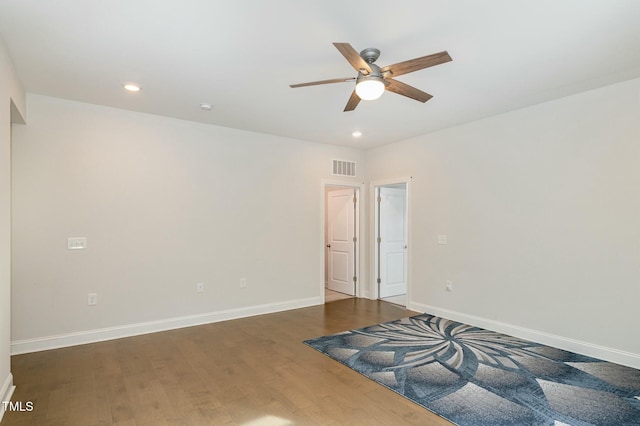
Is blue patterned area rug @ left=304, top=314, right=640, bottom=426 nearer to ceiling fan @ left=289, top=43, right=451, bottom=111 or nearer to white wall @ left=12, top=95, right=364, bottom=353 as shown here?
white wall @ left=12, top=95, right=364, bottom=353

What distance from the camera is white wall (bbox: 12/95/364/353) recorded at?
384 cm

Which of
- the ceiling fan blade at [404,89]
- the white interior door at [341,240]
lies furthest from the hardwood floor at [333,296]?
the ceiling fan blade at [404,89]

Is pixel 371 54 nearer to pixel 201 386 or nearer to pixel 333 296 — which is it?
pixel 201 386

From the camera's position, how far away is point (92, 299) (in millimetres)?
4094

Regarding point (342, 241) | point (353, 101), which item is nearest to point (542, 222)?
point (353, 101)

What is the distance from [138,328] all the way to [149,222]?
1.34 metres

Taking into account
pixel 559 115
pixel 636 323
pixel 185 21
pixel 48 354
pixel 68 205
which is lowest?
pixel 48 354

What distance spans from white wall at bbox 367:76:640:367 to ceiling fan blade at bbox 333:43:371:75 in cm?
273

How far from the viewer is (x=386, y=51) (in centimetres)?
279

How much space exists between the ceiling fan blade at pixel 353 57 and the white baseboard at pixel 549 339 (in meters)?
3.60

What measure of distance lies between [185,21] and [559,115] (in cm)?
394

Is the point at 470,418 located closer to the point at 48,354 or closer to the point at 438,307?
the point at 438,307

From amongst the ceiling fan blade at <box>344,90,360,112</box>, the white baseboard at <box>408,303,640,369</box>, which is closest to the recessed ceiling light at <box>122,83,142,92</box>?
the ceiling fan blade at <box>344,90,360,112</box>

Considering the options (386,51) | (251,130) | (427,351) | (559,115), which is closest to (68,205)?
(251,130)
